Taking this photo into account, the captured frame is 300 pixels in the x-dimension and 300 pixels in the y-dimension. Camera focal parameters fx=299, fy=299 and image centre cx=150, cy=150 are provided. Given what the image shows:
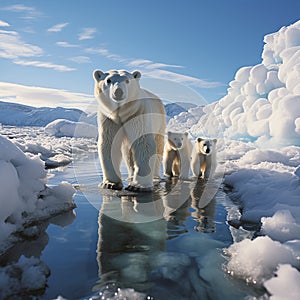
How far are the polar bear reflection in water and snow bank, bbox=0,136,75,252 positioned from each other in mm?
546

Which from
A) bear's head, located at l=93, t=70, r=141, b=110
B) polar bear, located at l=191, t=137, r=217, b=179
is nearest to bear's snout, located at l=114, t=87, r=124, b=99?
bear's head, located at l=93, t=70, r=141, b=110

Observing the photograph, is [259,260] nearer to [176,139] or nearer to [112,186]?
[112,186]

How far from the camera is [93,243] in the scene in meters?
2.44

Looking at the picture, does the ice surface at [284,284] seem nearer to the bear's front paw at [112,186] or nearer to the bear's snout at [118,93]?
the bear's snout at [118,93]

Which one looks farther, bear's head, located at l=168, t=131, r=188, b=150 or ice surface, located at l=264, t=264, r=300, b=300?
bear's head, located at l=168, t=131, r=188, b=150

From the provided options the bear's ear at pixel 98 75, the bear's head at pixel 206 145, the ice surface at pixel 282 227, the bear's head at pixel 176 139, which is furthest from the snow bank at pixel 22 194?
the bear's head at pixel 206 145

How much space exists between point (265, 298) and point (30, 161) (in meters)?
2.70

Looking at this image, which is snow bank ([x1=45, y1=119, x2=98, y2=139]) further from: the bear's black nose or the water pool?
the water pool

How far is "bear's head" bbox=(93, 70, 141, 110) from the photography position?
3867mm

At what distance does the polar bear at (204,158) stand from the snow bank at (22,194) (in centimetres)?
311

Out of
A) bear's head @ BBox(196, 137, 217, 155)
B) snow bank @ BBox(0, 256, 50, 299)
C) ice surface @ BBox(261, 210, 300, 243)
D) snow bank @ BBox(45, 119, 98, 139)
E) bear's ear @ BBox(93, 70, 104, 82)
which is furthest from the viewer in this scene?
snow bank @ BBox(45, 119, 98, 139)

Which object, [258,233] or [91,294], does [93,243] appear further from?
[258,233]

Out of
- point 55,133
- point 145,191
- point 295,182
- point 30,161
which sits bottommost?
point 55,133

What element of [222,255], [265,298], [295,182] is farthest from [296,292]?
[295,182]
